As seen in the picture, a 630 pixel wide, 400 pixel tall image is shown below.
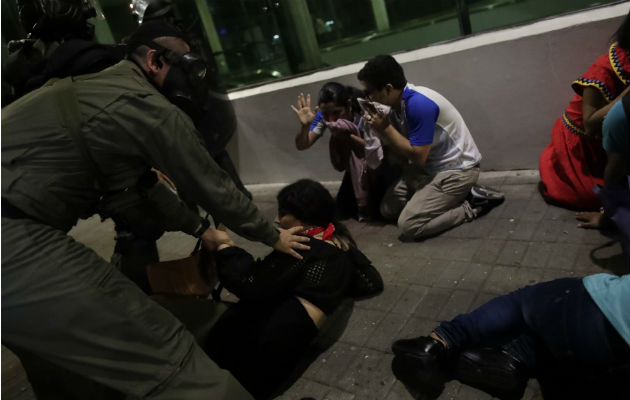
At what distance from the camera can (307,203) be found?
97.7 inches

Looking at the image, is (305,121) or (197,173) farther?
(305,121)

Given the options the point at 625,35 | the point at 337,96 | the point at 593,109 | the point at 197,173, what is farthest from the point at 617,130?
the point at 337,96

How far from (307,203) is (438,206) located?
1.40 m

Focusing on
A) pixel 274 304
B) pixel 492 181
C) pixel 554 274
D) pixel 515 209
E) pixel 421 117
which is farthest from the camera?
pixel 492 181

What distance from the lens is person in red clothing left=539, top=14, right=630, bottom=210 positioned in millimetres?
2627

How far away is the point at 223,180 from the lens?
1.84 m

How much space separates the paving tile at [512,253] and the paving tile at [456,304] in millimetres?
407

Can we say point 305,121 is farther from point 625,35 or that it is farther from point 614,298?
point 614,298

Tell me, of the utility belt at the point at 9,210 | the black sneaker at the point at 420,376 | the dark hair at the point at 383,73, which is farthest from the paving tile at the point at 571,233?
the utility belt at the point at 9,210

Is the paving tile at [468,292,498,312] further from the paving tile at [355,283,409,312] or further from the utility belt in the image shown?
the utility belt

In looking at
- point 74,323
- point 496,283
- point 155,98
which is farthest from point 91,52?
point 496,283

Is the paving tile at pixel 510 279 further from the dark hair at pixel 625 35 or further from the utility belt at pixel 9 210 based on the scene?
the utility belt at pixel 9 210

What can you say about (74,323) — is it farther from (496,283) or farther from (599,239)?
(599,239)

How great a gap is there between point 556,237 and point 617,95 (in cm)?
97
